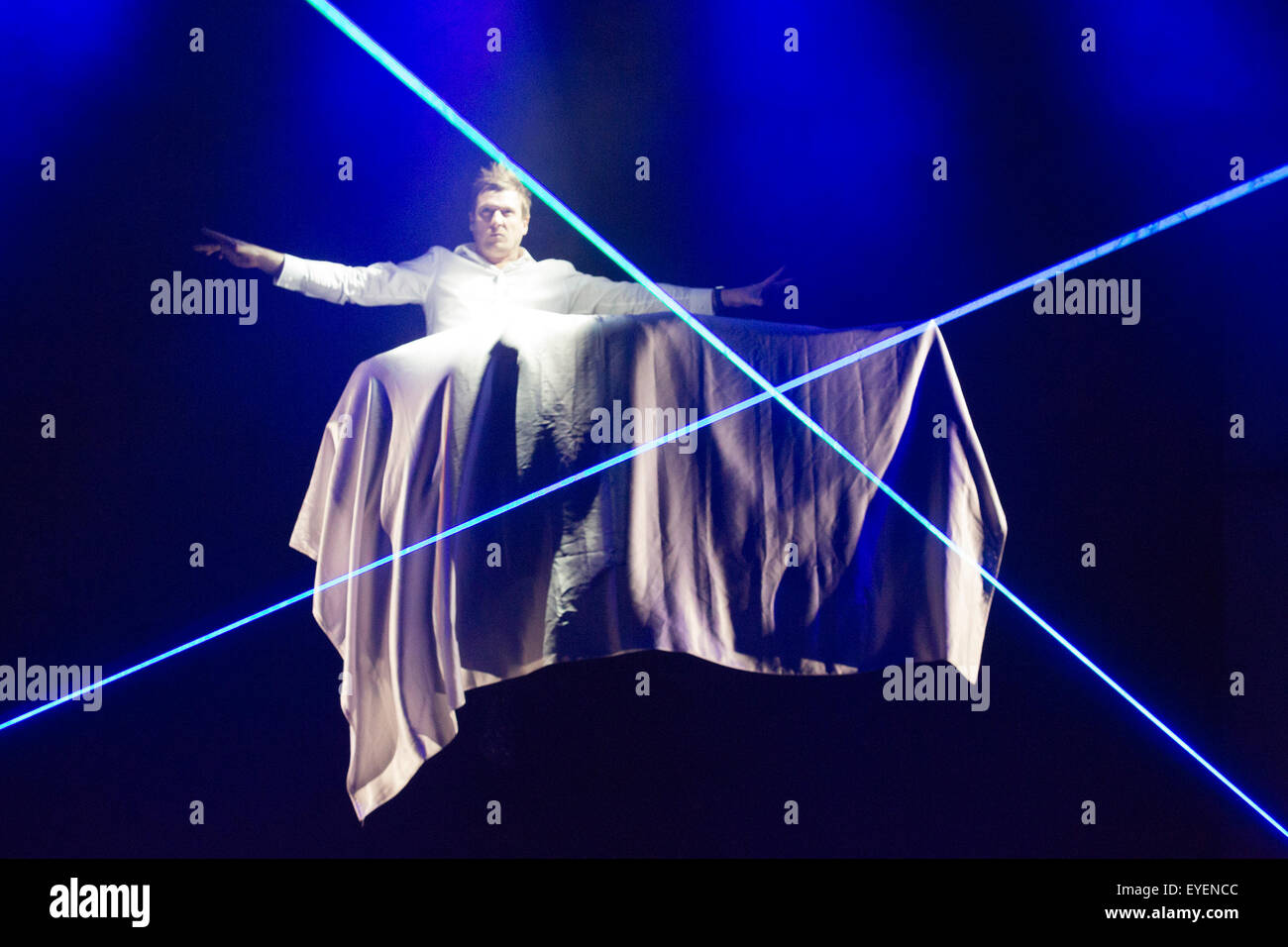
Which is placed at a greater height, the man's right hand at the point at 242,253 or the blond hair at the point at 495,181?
the blond hair at the point at 495,181

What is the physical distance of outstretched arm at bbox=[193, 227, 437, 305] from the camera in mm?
3205

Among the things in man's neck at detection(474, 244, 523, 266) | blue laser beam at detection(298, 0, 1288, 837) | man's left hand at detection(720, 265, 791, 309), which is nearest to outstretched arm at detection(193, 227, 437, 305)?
man's neck at detection(474, 244, 523, 266)

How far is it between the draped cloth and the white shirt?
52 mm

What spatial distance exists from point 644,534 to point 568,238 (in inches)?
38.3

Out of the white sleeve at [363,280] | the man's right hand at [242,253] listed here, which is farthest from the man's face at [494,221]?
the man's right hand at [242,253]

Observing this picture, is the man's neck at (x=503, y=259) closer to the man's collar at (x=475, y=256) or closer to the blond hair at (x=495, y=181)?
the man's collar at (x=475, y=256)

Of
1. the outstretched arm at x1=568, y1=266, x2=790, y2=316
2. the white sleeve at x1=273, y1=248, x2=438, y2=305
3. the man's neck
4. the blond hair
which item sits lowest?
the outstretched arm at x1=568, y1=266, x2=790, y2=316

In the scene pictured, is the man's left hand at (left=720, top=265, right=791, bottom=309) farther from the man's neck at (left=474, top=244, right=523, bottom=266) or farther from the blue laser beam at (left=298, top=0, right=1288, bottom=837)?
the man's neck at (left=474, top=244, right=523, bottom=266)

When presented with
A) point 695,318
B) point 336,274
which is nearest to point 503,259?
point 336,274

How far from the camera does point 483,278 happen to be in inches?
127

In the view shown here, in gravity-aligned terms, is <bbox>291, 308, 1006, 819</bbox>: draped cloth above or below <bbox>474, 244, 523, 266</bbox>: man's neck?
below

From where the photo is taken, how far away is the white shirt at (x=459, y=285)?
3209 mm

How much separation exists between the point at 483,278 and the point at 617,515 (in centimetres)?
87

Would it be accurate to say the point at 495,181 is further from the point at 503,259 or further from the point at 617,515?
the point at 617,515
